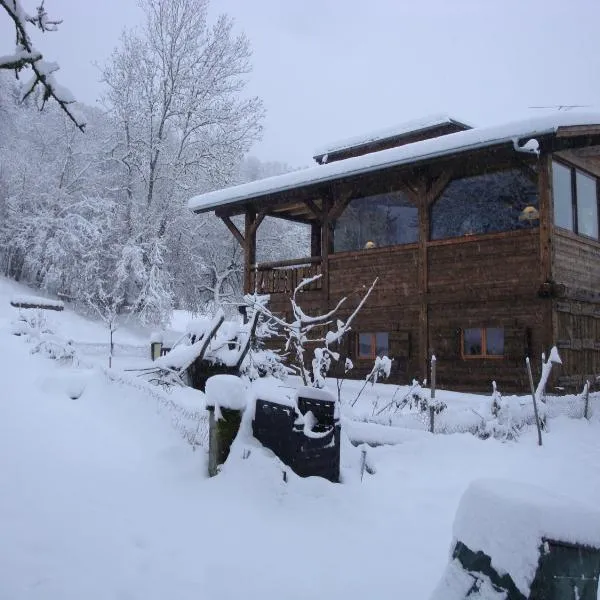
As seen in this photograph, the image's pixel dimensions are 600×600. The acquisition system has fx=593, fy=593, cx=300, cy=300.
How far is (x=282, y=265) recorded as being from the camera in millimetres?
16594

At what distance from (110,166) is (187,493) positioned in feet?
79.6

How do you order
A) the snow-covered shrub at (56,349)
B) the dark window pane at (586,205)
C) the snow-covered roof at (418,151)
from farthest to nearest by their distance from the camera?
the dark window pane at (586,205)
the snow-covered shrub at (56,349)
the snow-covered roof at (418,151)

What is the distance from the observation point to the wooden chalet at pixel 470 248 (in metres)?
11.6

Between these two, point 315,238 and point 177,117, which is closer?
point 315,238

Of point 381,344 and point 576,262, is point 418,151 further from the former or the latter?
point 381,344

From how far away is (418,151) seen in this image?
1230 centimetres

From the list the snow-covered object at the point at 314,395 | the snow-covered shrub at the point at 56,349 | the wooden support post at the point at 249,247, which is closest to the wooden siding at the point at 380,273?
the wooden support post at the point at 249,247

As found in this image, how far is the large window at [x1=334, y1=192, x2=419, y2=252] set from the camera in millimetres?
14055

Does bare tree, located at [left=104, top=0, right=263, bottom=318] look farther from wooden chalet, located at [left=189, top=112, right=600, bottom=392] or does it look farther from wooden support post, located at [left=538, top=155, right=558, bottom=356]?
wooden support post, located at [left=538, top=155, right=558, bottom=356]

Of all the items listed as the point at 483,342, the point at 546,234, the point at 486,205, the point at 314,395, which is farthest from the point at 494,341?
the point at 314,395

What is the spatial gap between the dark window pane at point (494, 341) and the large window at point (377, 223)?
2772mm

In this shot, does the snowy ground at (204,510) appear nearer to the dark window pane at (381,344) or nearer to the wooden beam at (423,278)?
the wooden beam at (423,278)

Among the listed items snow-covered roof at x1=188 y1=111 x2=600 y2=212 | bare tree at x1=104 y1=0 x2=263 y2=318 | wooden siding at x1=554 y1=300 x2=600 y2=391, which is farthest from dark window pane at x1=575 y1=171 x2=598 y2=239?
bare tree at x1=104 y1=0 x2=263 y2=318

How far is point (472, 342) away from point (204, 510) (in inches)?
363
